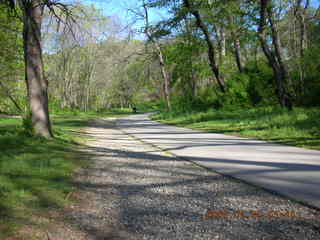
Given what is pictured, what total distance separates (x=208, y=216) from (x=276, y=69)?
17.6m

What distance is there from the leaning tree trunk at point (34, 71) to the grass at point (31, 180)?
185cm

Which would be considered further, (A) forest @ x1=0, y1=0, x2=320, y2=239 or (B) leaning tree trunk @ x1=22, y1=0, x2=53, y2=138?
(B) leaning tree trunk @ x1=22, y1=0, x2=53, y2=138

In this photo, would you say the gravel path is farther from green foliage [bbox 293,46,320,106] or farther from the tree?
green foliage [bbox 293,46,320,106]

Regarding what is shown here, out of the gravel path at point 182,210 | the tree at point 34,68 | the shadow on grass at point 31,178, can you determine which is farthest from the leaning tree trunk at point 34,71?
the gravel path at point 182,210

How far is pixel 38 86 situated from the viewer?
11.7 meters

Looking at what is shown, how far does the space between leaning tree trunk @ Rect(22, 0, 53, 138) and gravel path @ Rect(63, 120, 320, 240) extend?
5983 millimetres

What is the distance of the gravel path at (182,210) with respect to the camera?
11.3 feet

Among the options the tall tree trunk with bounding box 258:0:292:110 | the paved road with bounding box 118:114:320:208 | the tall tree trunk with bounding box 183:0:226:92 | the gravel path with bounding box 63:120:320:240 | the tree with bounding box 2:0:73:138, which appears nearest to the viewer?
the gravel path with bounding box 63:120:320:240

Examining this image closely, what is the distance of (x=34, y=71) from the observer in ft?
38.1

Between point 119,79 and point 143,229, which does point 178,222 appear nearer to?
point 143,229

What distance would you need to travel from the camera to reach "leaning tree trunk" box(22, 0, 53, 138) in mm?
11531

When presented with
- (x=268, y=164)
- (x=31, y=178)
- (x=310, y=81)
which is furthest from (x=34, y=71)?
(x=310, y=81)

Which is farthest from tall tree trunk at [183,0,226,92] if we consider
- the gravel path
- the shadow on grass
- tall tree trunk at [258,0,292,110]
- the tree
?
the gravel path

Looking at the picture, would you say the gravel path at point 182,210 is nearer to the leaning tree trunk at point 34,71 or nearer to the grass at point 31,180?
the grass at point 31,180
